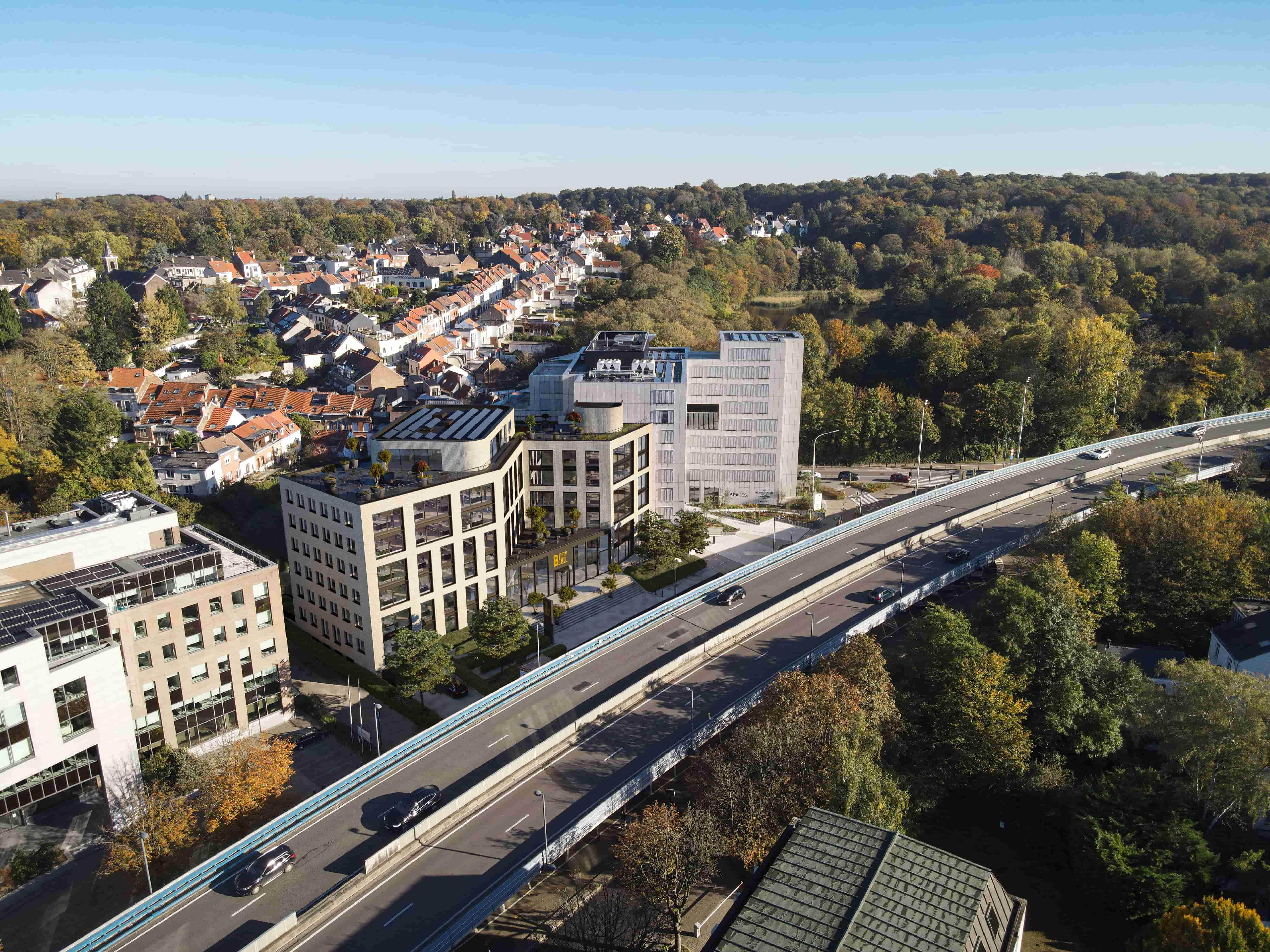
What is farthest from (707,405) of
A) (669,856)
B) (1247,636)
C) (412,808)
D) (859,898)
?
(859,898)

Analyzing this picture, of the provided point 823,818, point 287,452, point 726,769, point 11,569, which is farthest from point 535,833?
point 287,452

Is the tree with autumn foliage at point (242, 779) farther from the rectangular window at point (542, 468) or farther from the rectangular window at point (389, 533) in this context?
the rectangular window at point (542, 468)

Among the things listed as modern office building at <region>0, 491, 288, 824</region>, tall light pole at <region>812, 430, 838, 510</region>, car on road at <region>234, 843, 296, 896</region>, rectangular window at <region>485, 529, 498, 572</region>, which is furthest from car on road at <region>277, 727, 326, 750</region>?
tall light pole at <region>812, 430, 838, 510</region>

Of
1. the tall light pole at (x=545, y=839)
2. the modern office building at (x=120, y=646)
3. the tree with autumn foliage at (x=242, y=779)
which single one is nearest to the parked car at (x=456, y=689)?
the modern office building at (x=120, y=646)

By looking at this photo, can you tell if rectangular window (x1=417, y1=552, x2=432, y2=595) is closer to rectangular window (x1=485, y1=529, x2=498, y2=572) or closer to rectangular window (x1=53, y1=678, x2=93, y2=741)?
rectangular window (x1=485, y1=529, x2=498, y2=572)

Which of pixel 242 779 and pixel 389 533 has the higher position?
pixel 389 533

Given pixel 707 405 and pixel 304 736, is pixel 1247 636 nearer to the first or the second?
pixel 707 405

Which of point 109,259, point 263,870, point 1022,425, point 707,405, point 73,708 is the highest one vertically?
point 109,259
